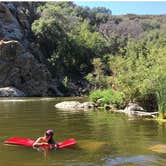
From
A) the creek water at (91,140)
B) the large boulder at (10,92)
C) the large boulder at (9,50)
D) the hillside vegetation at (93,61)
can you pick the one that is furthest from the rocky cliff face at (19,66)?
the creek water at (91,140)

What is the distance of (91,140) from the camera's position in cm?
1780

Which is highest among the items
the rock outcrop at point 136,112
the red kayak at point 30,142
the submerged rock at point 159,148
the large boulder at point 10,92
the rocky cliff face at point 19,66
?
the rocky cliff face at point 19,66

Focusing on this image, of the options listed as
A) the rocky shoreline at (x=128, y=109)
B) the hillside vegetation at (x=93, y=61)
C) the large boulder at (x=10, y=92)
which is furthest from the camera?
the large boulder at (x=10, y=92)

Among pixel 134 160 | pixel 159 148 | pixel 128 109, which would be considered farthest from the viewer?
pixel 128 109

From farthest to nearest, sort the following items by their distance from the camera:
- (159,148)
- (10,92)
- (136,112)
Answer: (10,92)
(136,112)
(159,148)

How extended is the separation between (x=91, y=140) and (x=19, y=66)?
48.2 metres

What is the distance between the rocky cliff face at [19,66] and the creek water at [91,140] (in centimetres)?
3621

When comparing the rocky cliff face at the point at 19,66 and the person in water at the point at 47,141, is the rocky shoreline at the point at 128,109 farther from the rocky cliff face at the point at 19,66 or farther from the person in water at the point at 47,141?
the rocky cliff face at the point at 19,66

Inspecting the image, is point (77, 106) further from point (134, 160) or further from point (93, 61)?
point (93, 61)

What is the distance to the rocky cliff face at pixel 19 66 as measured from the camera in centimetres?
6369

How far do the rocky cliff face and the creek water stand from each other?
36.2 m

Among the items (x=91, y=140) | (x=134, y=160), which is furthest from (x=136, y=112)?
(x=134, y=160)

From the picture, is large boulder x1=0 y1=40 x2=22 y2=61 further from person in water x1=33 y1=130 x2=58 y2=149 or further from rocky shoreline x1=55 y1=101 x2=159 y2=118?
person in water x1=33 y1=130 x2=58 y2=149

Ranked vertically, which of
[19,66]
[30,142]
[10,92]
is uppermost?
[19,66]
